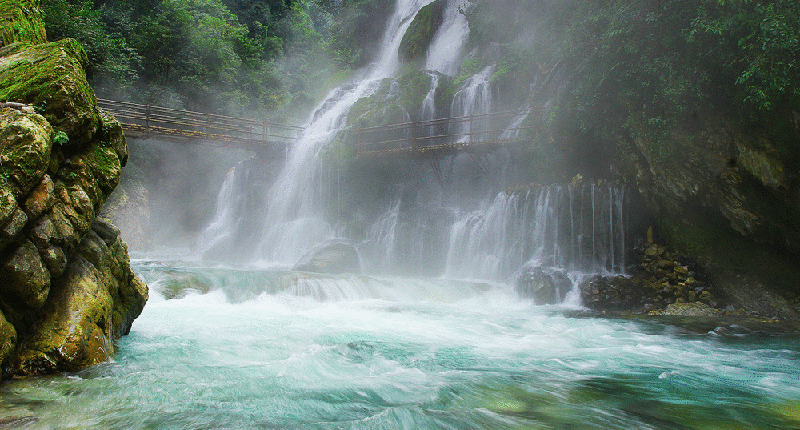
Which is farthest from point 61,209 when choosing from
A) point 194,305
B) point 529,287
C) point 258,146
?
point 258,146

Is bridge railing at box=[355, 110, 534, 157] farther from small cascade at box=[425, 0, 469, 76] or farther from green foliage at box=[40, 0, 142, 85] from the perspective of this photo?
green foliage at box=[40, 0, 142, 85]

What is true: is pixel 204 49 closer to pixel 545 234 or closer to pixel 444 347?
pixel 545 234

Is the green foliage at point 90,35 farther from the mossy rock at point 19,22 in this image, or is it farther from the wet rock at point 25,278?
the wet rock at point 25,278

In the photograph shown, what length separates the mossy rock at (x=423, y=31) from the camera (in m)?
25.0

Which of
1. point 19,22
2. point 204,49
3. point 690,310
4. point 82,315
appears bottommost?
point 690,310

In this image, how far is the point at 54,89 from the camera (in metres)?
4.74

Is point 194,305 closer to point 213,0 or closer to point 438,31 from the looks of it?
point 438,31

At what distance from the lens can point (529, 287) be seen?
1205 cm

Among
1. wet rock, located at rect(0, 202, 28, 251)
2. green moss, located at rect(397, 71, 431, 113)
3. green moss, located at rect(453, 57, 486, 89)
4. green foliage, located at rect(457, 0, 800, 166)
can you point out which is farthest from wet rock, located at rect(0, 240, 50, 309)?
green moss, located at rect(453, 57, 486, 89)

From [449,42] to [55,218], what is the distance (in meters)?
22.2

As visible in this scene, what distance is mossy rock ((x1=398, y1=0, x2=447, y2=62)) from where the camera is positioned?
82.2 ft

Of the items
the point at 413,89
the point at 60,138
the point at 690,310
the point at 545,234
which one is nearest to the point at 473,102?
the point at 413,89

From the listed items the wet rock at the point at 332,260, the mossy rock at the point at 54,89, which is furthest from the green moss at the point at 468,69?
the mossy rock at the point at 54,89

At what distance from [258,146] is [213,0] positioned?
45.2 feet
